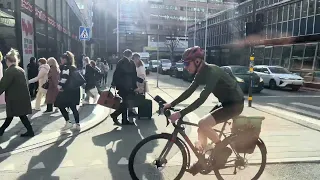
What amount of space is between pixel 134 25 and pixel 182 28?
12.9 metres

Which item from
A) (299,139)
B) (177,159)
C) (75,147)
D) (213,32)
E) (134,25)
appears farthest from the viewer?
(134,25)

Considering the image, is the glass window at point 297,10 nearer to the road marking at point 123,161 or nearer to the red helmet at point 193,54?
the road marking at point 123,161

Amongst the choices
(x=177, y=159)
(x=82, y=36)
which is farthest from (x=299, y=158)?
(x=82, y=36)

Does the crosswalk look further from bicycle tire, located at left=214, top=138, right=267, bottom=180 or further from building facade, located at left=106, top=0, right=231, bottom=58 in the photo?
building facade, located at left=106, top=0, right=231, bottom=58

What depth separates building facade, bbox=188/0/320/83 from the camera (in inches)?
845

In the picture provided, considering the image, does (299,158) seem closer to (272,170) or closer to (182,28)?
(272,170)

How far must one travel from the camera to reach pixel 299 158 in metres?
5.29

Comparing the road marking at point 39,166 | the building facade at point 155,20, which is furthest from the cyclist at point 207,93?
the building facade at point 155,20

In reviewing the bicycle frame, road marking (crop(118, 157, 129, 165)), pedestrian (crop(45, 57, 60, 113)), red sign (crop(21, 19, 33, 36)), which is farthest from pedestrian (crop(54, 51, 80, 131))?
red sign (crop(21, 19, 33, 36))

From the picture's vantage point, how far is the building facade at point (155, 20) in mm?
75000

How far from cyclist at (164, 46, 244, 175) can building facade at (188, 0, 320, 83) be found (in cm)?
1240

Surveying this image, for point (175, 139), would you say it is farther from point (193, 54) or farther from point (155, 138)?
point (193, 54)

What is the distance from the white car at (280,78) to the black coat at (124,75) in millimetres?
12713

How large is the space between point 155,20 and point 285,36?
65106 mm
